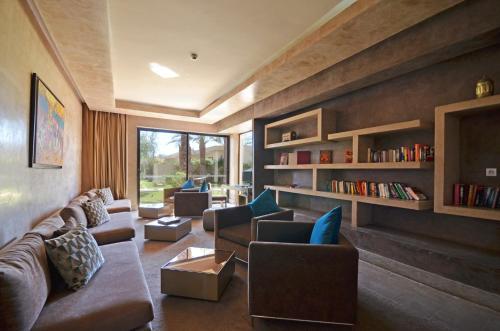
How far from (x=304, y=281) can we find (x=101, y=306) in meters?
1.29

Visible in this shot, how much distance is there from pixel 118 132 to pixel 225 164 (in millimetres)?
3346

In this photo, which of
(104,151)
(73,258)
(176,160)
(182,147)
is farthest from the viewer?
(182,147)

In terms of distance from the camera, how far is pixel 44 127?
2.58 meters

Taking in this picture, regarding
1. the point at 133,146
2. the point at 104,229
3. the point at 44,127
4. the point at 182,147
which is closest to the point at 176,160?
the point at 182,147

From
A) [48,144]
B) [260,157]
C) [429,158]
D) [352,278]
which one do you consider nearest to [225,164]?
[260,157]

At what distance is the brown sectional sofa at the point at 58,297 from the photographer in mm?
1115

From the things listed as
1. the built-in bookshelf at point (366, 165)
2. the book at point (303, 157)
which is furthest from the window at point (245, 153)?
the built-in bookshelf at point (366, 165)

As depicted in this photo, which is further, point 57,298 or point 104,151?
point 104,151

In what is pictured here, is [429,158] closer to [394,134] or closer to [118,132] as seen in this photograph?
[394,134]

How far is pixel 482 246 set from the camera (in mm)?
2277

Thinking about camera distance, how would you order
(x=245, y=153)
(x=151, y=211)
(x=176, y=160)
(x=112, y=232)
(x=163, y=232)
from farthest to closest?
1. (x=245, y=153)
2. (x=176, y=160)
3. (x=151, y=211)
4. (x=163, y=232)
5. (x=112, y=232)

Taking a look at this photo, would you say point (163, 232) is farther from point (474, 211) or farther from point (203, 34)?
point (474, 211)

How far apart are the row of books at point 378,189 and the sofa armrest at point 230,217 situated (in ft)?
4.75

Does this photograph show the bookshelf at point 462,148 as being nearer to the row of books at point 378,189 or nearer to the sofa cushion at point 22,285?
the row of books at point 378,189
